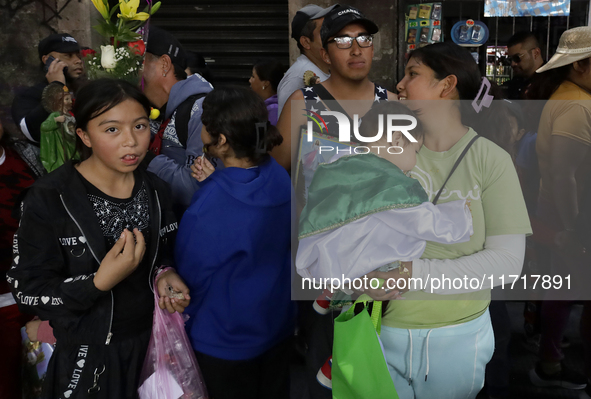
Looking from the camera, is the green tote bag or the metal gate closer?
the green tote bag

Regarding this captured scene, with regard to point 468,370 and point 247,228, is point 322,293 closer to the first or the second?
point 247,228

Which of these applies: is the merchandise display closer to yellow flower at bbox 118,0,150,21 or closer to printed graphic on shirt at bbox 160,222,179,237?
yellow flower at bbox 118,0,150,21

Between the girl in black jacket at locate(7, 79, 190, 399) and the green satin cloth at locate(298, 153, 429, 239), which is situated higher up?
the green satin cloth at locate(298, 153, 429, 239)

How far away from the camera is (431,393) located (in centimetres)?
181

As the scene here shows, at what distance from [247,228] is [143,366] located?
0.67 metres

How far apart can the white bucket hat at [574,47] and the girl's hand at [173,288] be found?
92.1 inches

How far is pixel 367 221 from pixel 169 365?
3.35ft

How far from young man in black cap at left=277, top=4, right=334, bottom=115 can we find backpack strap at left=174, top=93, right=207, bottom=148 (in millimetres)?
A: 683

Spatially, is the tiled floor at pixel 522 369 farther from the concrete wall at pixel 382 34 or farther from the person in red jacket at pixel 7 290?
the concrete wall at pixel 382 34

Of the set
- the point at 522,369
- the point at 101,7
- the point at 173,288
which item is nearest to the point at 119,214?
the point at 173,288

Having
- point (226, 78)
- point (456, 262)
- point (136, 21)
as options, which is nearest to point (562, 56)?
point (456, 262)

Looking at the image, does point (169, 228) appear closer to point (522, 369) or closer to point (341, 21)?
point (341, 21)

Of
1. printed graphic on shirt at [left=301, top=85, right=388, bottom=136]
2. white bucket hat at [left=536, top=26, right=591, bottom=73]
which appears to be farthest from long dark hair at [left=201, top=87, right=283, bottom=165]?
white bucket hat at [left=536, top=26, right=591, bottom=73]

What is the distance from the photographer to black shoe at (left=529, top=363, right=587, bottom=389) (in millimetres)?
3371
